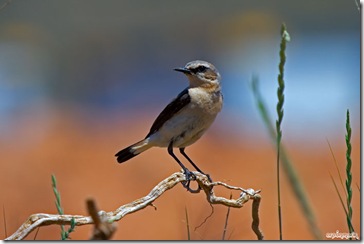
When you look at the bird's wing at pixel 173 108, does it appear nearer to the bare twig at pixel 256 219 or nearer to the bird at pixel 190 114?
the bird at pixel 190 114

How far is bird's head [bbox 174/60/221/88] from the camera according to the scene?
13.0 feet

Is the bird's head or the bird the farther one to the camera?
the bird's head

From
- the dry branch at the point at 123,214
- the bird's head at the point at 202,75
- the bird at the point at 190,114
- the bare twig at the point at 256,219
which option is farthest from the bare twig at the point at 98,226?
the bird's head at the point at 202,75

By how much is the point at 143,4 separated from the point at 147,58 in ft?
5.99

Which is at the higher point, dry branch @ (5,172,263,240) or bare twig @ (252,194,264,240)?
dry branch @ (5,172,263,240)

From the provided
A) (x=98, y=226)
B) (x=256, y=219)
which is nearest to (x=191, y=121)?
(x=256, y=219)

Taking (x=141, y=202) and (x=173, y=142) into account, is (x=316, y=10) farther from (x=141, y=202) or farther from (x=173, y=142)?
(x=141, y=202)

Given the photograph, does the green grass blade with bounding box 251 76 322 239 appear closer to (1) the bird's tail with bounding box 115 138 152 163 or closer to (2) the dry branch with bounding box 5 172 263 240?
(2) the dry branch with bounding box 5 172 263 240

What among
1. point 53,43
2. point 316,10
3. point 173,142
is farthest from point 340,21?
point 173,142

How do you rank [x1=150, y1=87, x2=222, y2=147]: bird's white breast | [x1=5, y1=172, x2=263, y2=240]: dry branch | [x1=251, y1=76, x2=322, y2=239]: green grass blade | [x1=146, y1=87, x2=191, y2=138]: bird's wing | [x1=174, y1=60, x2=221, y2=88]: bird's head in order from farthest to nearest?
[x1=174, y1=60, x2=221, y2=88]: bird's head, [x1=146, y1=87, x2=191, y2=138]: bird's wing, [x1=150, y1=87, x2=222, y2=147]: bird's white breast, [x1=5, y1=172, x2=263, y2=240]: dry branch, [x1=251, y1=76, x2=322, y2=239]: green grass blade

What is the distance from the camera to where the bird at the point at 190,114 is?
371 cm

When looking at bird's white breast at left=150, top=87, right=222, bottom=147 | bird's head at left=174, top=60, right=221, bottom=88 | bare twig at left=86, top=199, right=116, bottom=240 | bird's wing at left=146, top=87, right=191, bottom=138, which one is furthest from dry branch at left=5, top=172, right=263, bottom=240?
bird's head at left=174, top=60, right=221, bottom=88

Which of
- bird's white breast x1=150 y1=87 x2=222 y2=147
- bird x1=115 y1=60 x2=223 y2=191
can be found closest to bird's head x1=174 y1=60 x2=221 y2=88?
bird x1=115 y1=60 x2=223 y2=191

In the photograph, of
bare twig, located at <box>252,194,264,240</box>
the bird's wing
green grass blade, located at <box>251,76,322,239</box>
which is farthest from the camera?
the bird's wing
